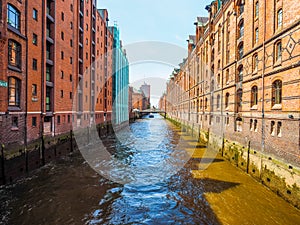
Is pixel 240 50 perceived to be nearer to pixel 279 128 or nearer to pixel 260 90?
pixel 260 90

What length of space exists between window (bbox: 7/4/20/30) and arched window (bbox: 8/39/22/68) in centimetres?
101

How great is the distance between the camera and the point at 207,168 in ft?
41.1

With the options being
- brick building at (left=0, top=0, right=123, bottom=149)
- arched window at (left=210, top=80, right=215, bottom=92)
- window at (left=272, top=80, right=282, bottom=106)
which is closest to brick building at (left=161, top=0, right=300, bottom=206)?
window at (left=272, top=80, right=282, bottom=106)

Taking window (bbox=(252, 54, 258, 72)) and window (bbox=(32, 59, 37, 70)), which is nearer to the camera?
window (bbox=(252, 54, 258, 72))

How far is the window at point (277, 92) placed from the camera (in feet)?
31.0

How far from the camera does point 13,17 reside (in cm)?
1159

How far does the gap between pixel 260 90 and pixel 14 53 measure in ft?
46.3

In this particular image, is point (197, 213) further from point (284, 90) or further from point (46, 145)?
point (46, 145)

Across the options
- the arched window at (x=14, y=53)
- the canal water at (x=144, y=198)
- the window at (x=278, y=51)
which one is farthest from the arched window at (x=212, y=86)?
the arched window at (x=14, y=53)

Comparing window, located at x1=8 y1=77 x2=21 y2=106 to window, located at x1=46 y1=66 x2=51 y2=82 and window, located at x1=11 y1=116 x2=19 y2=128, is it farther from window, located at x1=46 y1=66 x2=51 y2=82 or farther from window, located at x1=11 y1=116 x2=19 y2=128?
window, located at x1=46 y1=66 x2=51 y2=82

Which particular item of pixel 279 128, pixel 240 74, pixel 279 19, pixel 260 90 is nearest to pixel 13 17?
pixel 279 19

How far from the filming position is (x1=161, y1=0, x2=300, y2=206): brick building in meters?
8.15

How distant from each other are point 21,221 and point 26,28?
1102 centimetres

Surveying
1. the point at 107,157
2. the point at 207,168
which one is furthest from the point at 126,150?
the point at 207,168
